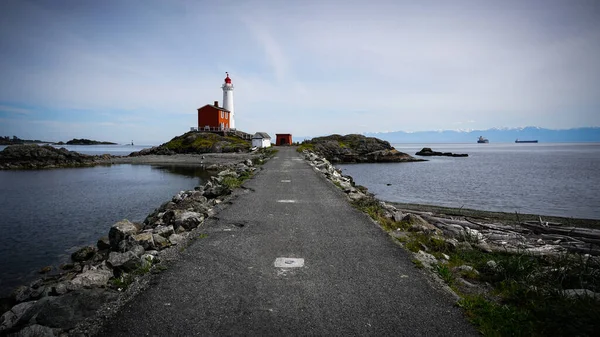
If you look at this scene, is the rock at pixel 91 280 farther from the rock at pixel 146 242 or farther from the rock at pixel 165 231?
the rock at pixel 165 231

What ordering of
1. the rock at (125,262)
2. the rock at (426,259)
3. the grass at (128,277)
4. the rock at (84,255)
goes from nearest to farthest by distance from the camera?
the grass at (128,277) → the rock at (426,259) → the rock at (125,262) → the rock at (84,255)

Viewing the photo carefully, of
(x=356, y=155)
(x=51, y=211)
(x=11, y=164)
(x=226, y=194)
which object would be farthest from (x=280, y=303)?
(x=356, y=155)

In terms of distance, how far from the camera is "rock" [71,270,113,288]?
20.0 feet

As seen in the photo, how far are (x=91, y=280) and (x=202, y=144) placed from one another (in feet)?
217

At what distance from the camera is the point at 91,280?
623cm

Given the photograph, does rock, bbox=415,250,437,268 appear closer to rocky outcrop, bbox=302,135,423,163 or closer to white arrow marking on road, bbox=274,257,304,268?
white arrow marking on road, bbox=274,257,304,268

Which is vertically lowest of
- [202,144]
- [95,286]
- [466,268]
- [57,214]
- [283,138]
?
[57,214]

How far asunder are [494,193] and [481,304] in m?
30.7

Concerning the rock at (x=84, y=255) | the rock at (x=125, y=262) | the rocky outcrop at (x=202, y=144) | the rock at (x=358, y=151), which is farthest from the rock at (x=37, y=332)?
the rock at (x=358, y=151)

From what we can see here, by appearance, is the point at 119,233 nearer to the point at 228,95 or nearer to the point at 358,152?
the point at 358,152

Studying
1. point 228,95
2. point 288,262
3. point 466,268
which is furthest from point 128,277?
point 228,95

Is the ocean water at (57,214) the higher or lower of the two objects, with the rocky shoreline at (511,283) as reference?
lower

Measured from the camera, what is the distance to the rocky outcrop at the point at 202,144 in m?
67.1

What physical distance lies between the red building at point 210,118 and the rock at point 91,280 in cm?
7315
